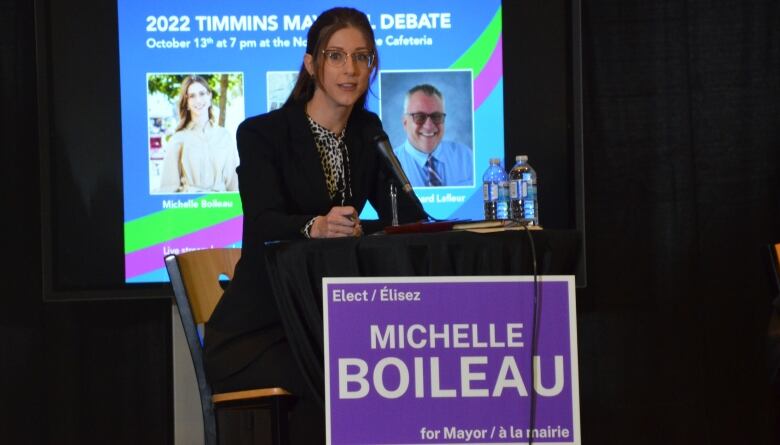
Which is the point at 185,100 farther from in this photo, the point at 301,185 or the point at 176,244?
the point at 301,185

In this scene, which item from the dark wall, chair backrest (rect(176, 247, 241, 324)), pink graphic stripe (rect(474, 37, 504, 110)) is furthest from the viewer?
the dark wall

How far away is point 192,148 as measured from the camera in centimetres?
415

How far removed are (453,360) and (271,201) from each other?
832 millimetres

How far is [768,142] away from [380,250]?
9.39 ft

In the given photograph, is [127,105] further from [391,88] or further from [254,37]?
[391,88]

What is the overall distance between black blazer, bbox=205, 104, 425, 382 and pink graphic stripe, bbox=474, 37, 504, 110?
1482 millimetres

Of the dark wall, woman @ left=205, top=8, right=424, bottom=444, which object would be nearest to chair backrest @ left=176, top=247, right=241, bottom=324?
woman @ left=205, top=8, right=424, bottom=444

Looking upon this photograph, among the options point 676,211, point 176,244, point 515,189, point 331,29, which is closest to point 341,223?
point 331,29

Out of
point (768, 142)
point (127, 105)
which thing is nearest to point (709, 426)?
point (768, 142)

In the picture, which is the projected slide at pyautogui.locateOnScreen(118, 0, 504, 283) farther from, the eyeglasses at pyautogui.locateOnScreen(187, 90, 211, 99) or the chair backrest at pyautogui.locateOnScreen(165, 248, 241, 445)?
the chair backrest at pyautogui.locateOnScreen(165, 248, 241, 445)

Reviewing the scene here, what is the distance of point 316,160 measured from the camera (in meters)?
2.63

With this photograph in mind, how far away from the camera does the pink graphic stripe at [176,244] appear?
4.12 metres

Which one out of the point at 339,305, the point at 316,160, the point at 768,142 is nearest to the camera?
the point at 339,305

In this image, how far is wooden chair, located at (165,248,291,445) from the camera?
7.86 ft
